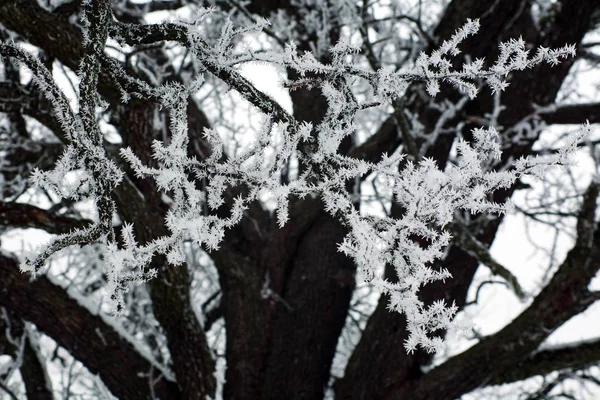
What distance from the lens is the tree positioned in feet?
3.89

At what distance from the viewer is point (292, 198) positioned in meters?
3.78

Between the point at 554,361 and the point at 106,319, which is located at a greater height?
the point at 106,319

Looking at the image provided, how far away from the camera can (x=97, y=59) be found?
1229mm

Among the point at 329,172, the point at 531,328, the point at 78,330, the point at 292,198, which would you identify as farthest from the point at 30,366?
the point at 329,172

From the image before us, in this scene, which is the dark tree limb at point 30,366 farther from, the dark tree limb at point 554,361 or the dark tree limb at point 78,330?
the dark tree limb at point 554,361

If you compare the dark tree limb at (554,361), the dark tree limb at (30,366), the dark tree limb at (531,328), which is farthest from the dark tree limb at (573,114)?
the dark tree limb at (30,366)

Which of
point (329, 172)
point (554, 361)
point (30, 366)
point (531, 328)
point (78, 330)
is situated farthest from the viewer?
point (30, 366)

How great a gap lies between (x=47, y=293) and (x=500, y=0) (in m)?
3.00

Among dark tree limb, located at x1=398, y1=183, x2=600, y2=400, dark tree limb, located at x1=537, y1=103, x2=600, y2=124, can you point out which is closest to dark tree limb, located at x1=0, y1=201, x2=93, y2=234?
dark tree limb, located at x1=398, y1=183, x2=600, y2=400

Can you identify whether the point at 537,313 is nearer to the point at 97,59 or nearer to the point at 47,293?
the point at 97,59

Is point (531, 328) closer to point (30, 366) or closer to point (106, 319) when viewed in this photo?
point (106, 319)

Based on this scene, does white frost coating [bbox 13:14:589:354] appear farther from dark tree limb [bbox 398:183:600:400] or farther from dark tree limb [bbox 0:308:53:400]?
dark tree limb [bbox 0:308:53:400]

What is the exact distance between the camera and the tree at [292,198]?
119 cm

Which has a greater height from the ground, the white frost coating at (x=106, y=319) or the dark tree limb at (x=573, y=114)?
the dark tree limb at (x=573, y=114)
